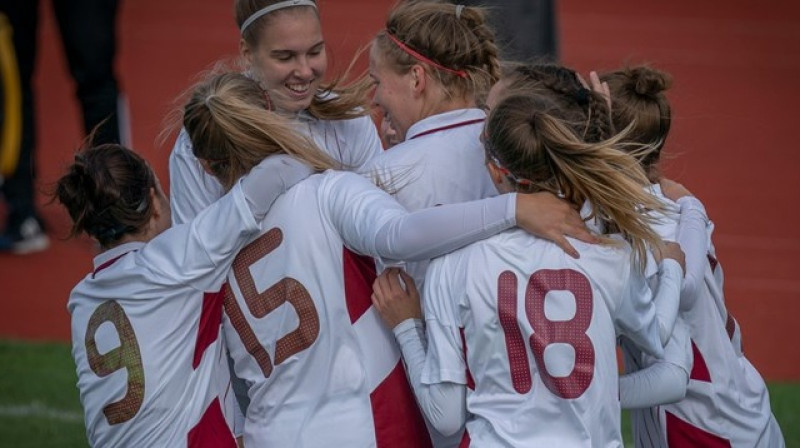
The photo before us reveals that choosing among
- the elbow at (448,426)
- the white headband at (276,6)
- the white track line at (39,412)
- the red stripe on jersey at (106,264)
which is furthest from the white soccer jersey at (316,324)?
the white track line at (39,412)

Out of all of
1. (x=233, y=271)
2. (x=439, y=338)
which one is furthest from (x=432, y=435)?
(x=233, y=271)

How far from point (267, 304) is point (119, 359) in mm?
398

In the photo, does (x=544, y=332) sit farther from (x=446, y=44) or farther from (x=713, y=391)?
(x=446, y=44)

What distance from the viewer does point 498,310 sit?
10.4ft

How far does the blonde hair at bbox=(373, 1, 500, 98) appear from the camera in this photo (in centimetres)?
368

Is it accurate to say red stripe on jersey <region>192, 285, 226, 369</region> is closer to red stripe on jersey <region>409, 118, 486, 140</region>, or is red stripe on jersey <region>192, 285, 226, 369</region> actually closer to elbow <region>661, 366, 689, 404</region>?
red stripe on jersey <region>409, 118, 486, 140</region>

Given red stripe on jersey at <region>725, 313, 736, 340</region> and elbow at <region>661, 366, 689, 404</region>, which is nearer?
elbow at <region>661, 366, 689, 404</region>

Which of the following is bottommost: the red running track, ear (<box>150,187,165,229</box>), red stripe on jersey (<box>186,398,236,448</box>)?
the red running track

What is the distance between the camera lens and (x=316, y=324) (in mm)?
3375

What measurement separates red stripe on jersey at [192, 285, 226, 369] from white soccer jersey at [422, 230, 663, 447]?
21.4 inches

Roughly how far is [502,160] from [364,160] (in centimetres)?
87

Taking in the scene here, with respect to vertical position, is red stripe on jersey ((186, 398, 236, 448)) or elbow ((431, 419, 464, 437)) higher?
elbow ((431, 419, 464, 437))

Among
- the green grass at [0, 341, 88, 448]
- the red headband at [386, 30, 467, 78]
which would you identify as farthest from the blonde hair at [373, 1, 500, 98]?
the green grass at [0, 341, 88, 448]

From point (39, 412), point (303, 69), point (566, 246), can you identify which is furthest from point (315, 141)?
point (39, 412)
